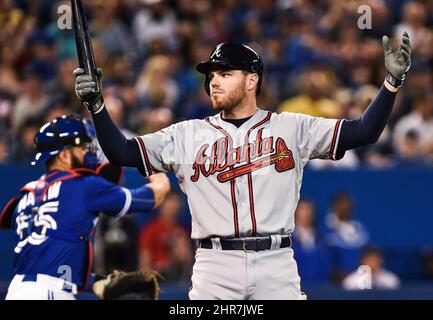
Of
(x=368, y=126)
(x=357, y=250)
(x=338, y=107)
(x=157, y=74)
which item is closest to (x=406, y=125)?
(x=338, y=107)

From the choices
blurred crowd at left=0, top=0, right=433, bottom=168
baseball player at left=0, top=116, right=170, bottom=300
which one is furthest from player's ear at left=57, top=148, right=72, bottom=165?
blurred crowd at left=0, top=0, right=433, bottom=168

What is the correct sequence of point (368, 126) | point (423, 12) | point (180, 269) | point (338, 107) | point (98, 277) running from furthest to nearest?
1. point (423, 12)
2. point (338, 107)
3. point (180, 269)
4. point (98, 277)
5. point (368, 126)

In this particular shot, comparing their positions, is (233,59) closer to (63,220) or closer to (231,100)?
(231,100)

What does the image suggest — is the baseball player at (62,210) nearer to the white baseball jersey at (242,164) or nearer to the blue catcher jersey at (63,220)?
the blue catcher jersey at (63,220)

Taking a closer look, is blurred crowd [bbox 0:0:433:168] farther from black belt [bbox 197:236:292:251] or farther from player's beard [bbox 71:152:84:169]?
black belt [bbox 197:236:292:251]

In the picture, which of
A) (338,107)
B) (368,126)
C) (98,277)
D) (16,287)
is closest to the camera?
(368,126)
